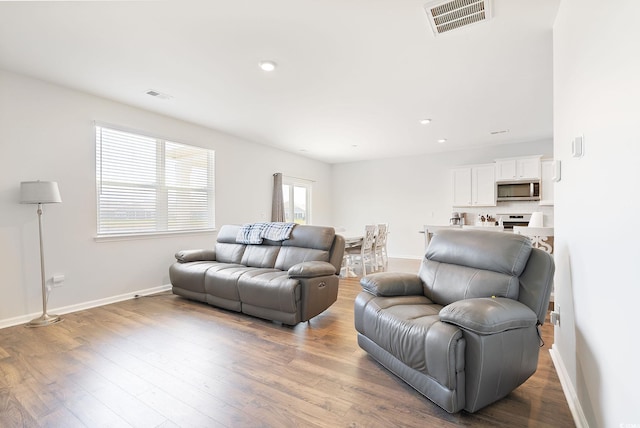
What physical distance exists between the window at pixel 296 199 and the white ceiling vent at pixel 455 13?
5.06m

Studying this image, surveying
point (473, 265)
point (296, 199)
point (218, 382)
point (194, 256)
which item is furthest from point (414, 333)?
point (296, 199)

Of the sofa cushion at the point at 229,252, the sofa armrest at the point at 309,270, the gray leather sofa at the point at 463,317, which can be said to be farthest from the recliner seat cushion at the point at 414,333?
the sofa cushion at the point at 229,252

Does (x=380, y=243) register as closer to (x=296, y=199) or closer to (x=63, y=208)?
(x=296, y=199)

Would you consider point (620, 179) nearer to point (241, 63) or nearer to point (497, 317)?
point (497, 317)

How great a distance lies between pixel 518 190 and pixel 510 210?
1.53ft

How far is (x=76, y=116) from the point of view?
11.7 feet

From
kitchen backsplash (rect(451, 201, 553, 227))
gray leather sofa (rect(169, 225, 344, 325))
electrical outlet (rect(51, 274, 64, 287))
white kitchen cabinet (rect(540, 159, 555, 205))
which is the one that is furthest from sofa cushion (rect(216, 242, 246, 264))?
white kitchen cabinet (rect(540, 159, 555, 205))

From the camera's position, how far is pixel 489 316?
1.55m

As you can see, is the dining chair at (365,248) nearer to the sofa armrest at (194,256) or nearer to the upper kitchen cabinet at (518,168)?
the sofa armrest at (194,256)

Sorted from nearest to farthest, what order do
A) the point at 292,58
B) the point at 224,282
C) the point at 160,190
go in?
the point at 292,58
the point at 224,282
the point at 160,190

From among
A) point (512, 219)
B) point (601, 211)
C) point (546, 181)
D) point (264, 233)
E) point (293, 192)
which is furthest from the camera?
point (293, 192)

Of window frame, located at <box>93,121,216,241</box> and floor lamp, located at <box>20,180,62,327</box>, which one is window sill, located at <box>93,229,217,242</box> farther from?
floor lamp, located at <box>20,180,62,327</box>

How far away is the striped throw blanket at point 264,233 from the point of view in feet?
12.6

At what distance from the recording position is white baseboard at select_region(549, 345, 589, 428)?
154 centimetres
